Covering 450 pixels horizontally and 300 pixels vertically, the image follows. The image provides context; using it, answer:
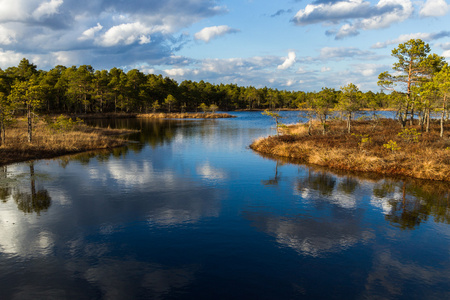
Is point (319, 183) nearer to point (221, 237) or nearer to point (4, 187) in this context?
point (221, 237)

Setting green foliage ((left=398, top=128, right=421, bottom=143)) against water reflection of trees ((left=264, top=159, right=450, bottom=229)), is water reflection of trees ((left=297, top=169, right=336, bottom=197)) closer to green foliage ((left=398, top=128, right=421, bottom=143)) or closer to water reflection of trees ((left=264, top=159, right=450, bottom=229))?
water reflection of trees ((left=264, top=159, right=450, bottom=229))

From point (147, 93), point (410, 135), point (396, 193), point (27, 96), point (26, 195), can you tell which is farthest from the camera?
point (147, 93)

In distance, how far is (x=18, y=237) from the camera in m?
14.8

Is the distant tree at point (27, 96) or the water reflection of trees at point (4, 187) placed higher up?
the distant tree at point (27, 96)

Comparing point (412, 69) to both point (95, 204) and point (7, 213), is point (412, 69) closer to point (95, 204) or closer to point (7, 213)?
point (95, 204)

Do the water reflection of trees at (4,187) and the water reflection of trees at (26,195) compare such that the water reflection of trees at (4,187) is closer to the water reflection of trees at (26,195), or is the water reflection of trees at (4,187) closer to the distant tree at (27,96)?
the water reflection of trees at (26,195)

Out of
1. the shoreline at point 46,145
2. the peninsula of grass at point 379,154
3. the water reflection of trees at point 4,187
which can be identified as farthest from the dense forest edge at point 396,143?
the water reflection of trees at point 4,187

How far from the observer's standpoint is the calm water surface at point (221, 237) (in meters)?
11.1

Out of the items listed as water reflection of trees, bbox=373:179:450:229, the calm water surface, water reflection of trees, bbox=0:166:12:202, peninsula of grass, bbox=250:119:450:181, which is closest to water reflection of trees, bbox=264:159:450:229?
water reflection of trees, bbox=373:179:450:229

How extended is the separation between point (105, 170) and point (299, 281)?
79.9 feet

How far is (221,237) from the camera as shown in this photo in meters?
15.2

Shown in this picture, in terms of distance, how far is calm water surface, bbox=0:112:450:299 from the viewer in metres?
11.1

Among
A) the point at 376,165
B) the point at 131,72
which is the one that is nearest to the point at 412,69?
the point at 376,165

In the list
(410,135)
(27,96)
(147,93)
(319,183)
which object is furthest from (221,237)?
(147,93)
